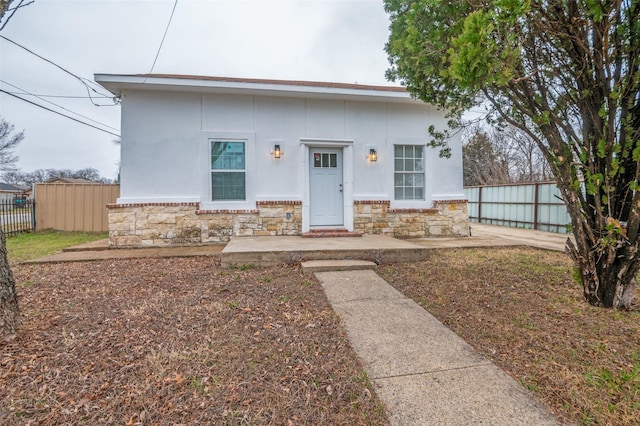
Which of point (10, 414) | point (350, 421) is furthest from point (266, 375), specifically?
point (10, 414)

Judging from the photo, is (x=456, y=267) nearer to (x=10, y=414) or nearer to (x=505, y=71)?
(x=505, y=71)

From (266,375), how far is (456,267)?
3.73 meters

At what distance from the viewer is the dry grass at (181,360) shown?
1.53m

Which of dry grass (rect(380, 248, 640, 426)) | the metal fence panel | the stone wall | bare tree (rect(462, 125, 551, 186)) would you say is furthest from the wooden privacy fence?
bare tree (rect(462, 125, 551, 186))

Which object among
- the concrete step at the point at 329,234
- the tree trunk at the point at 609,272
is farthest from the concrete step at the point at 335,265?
the tree trunk at the point at 609,272

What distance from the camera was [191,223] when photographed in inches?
252

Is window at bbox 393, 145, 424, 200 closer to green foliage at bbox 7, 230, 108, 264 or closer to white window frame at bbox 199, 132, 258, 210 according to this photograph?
white window frame at bbox 199, 132, 258, 210

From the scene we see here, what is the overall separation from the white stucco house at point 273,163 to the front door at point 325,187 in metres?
0.02

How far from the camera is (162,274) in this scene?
428 centimetres

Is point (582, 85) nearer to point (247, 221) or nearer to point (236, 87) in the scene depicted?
point (236, 87)

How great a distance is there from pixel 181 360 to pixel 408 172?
21.3ft

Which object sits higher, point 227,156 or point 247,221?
point 227,156

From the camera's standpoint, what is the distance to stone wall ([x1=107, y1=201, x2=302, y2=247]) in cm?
619

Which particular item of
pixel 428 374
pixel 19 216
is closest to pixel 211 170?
pixel 428 374
